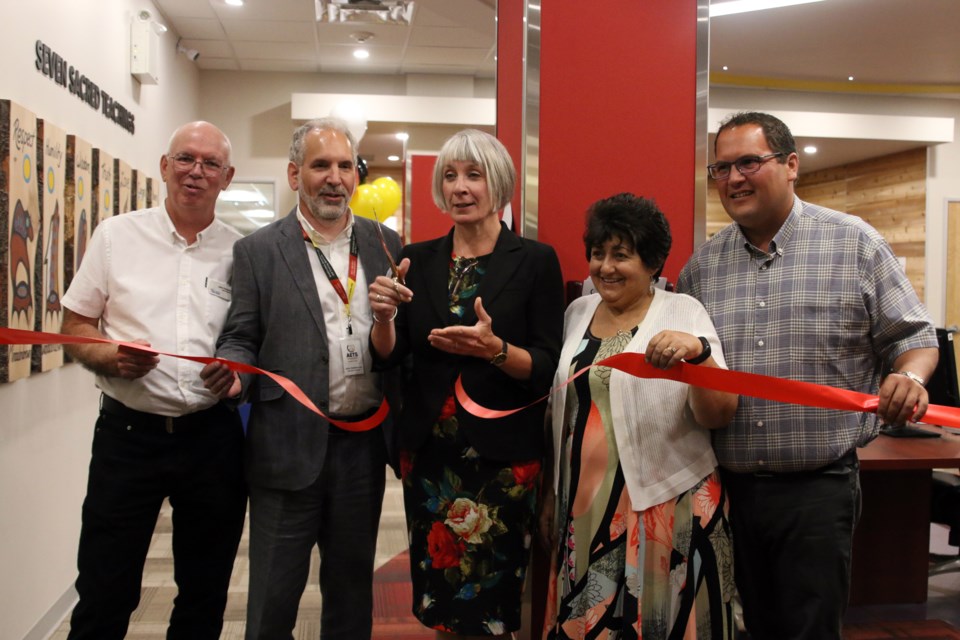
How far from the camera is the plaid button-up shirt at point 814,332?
1.96m

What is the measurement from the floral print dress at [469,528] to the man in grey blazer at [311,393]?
0.76 feet

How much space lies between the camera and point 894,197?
10500 millimetres

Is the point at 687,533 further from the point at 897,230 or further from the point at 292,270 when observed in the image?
the point at 897,230

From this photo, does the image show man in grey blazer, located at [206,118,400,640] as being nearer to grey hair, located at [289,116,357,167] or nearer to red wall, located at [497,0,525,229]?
grey hair, located at [289,116,357,167]

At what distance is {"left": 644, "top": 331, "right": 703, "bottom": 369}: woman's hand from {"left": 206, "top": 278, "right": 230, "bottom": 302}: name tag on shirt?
127 centimetres

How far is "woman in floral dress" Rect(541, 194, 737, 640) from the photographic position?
1.91 m

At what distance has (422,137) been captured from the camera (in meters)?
9.12

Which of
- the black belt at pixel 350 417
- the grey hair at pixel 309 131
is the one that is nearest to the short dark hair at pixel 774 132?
the grey hair at pixel 309 131

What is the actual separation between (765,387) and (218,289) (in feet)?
5.10

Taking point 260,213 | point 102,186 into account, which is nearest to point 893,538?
point 102,186

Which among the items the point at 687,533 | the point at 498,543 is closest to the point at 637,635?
the point at 687,533

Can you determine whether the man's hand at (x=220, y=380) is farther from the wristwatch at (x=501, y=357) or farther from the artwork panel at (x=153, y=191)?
the artwork panel at (x=153, y=191)

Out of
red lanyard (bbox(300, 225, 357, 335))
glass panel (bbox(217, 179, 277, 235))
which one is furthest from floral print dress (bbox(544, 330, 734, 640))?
glass panel (bbox(217, 179, 277, 235))

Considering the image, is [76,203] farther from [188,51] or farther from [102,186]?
[188,51]
